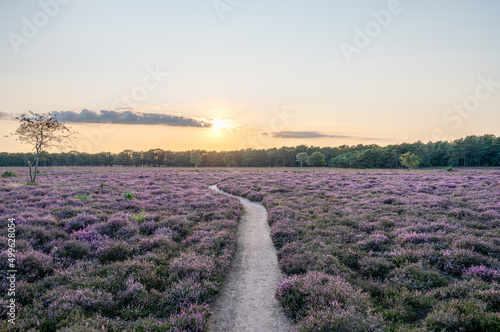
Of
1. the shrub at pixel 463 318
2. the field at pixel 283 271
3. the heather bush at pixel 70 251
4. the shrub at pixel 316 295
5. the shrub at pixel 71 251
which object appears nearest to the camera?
the shrub at pixel 463 318

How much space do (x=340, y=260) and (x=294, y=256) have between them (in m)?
1.74

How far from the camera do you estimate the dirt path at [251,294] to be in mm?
5887

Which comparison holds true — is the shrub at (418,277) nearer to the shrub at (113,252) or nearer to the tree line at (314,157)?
the shrub at (113,252)

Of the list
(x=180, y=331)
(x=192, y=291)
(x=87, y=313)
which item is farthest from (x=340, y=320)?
(x=87, y=313)

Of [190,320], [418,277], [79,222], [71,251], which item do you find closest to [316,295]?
[190,320]

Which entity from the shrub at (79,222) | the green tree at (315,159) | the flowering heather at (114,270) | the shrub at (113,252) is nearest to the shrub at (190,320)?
the flowering heather at (114,270)

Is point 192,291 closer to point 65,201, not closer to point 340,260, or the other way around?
point 340,260

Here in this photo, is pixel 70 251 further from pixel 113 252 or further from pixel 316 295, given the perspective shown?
pixel 316 295

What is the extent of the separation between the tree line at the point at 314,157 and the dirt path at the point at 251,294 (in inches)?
4430

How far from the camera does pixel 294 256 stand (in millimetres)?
8969

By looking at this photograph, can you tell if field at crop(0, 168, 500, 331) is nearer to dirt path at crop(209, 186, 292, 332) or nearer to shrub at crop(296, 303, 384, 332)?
shrub at crop(296, 303, 384, 332)

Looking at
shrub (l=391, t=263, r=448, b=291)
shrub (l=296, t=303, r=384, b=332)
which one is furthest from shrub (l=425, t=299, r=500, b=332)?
shrub (l=391, t=263, r=448, b=291)

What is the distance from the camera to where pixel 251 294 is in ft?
24.0

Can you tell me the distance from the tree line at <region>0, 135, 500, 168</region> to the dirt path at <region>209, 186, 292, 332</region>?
112524 mm
